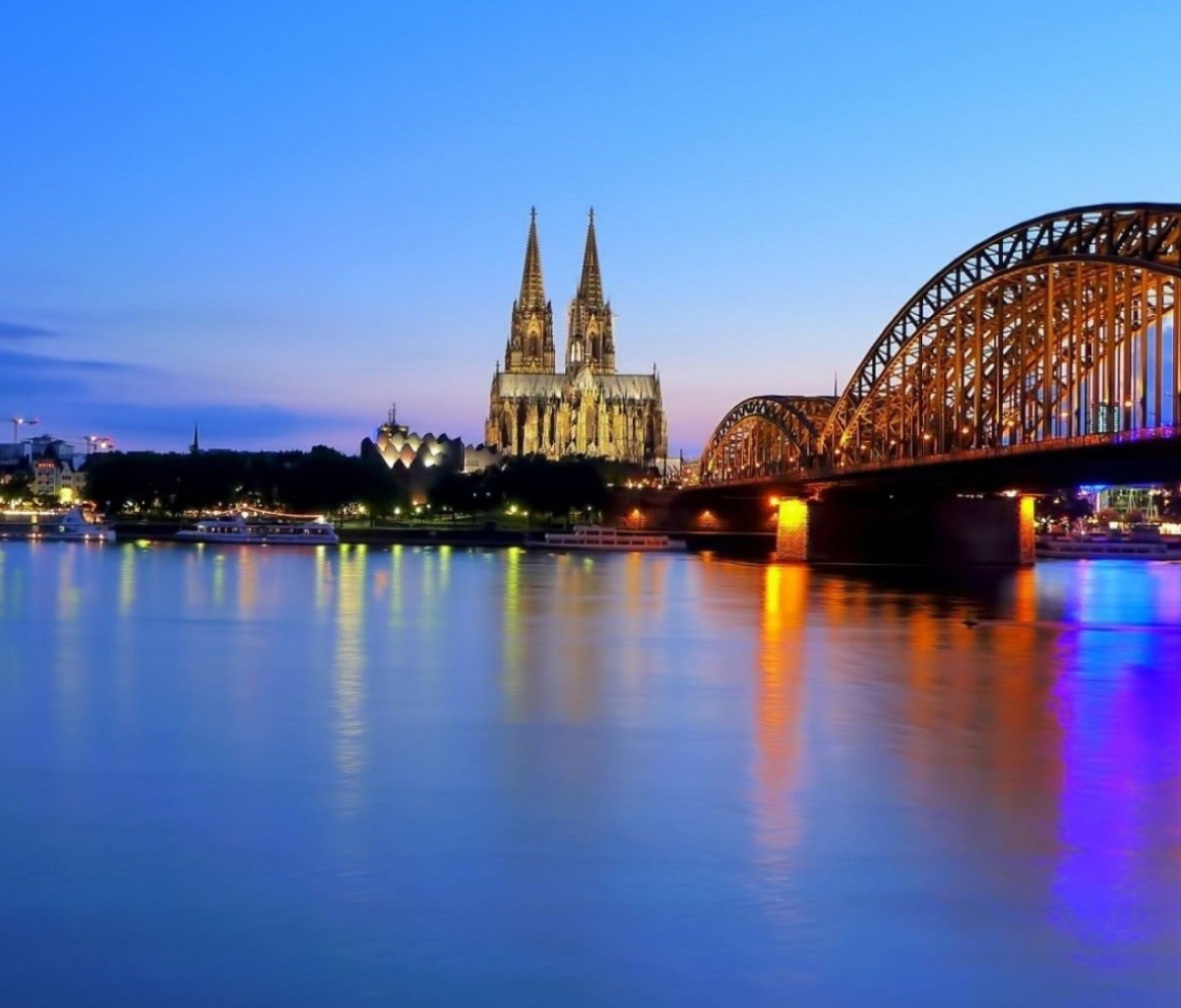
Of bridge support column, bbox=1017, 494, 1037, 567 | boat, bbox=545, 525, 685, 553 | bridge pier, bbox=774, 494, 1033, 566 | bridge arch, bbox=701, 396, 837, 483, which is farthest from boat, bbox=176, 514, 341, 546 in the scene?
bridge support column, bbox=1017, 494, 1037, 567

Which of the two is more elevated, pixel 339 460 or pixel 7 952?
→ pixel 339 460

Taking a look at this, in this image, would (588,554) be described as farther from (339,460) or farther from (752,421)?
(339,460)

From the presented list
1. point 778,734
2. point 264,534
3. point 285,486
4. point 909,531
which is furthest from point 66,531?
point 778,734

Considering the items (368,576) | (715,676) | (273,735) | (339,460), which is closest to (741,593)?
(368,576)

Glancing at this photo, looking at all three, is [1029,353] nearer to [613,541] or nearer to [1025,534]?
[1025,534]

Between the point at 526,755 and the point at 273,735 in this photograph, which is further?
the point at 273,735

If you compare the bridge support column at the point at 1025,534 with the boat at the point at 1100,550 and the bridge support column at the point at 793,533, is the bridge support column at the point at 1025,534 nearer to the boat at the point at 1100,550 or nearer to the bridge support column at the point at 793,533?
the bridge support column at the point at 793,533

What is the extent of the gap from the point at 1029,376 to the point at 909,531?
16085 millimetres

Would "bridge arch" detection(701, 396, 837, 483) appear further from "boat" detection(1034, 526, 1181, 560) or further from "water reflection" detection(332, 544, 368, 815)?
"water reflection" detection(332, 544, 368, 815)

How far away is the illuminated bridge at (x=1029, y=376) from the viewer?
5144 cm

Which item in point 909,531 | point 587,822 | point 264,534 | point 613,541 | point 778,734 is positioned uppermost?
point 909,531

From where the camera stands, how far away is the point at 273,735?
2264cm

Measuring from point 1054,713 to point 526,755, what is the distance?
9.16 metres

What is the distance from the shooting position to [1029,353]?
67938 millimetres
